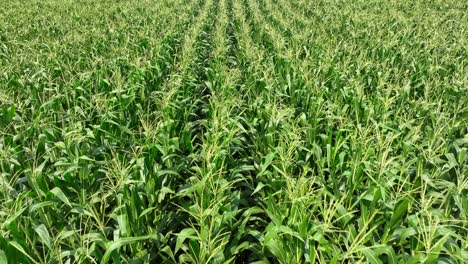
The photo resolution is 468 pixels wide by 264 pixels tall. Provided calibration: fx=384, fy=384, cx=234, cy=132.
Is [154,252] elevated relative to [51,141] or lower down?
lower down

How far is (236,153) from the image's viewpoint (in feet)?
13.8

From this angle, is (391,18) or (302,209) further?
(391,18)

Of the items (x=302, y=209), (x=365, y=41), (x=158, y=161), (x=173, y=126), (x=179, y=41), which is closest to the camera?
(x=302, y=209)

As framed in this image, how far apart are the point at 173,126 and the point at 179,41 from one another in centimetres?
503

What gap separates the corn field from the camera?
7.68ft

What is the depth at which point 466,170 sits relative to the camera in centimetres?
321

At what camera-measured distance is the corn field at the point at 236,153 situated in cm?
234

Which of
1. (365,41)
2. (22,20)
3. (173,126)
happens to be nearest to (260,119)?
(173,126)

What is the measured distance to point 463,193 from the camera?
9.14 ft

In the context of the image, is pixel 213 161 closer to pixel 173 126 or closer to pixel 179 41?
pixel 173 126

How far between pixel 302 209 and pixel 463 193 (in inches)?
52.3

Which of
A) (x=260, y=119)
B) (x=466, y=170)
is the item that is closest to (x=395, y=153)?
(x=466, y=170)

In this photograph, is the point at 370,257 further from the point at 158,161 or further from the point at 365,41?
the point at 365,41

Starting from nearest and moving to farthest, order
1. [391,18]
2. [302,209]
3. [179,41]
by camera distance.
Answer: [302,209], [179,41], [391,18]
